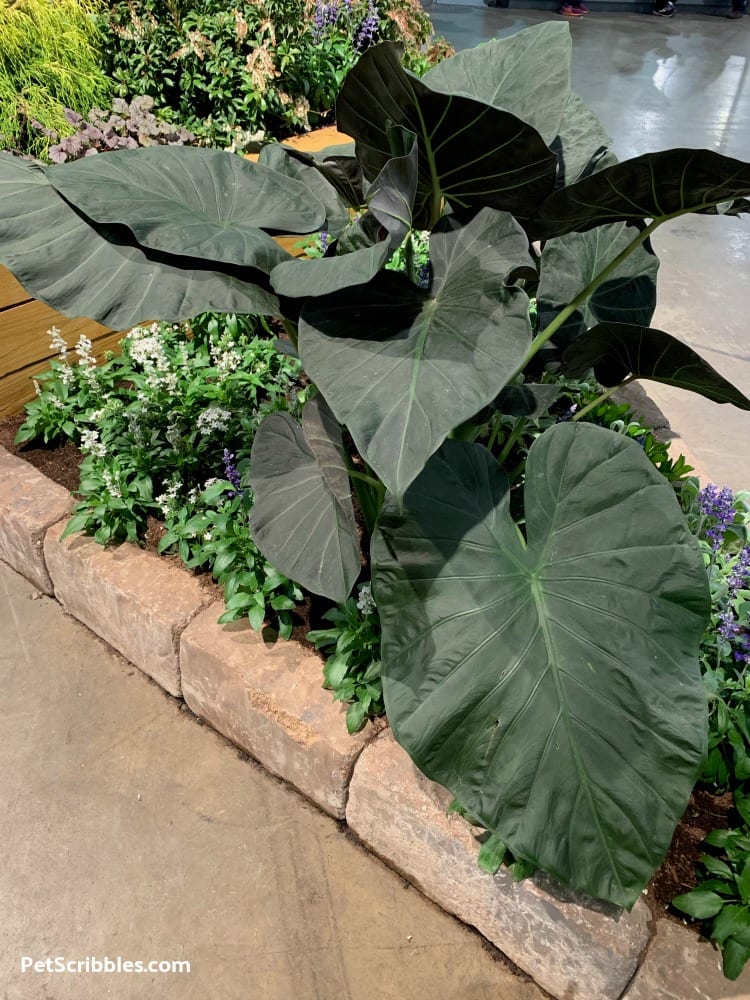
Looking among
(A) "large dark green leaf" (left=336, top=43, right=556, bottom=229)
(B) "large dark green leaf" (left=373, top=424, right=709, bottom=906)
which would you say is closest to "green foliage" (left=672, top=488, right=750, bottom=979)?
(B) "large dark green leaf" (left=373, top=424, right=709, bottom=906)

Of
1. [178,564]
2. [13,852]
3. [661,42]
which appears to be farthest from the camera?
[661,42]

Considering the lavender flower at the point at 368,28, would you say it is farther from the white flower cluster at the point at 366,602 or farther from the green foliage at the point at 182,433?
the white flower cluster at the point at 366,602

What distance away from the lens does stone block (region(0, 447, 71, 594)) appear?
220 centimetres

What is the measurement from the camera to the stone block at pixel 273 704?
166 cm

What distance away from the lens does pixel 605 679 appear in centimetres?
119

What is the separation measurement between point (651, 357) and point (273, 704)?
42.4 inches

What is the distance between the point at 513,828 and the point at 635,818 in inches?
7.1

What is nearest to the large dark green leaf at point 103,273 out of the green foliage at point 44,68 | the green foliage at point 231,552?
the green foliage at point 231,552

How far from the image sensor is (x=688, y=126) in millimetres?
6844

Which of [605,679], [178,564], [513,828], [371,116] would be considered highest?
[371,116]

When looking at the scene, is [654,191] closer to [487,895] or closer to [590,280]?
[590,280]

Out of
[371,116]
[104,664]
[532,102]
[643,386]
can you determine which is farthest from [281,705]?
[643,386]

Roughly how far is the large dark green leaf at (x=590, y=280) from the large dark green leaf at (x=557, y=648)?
2.18ft

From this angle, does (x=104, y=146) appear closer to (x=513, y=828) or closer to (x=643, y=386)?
(x=643, y=386)
